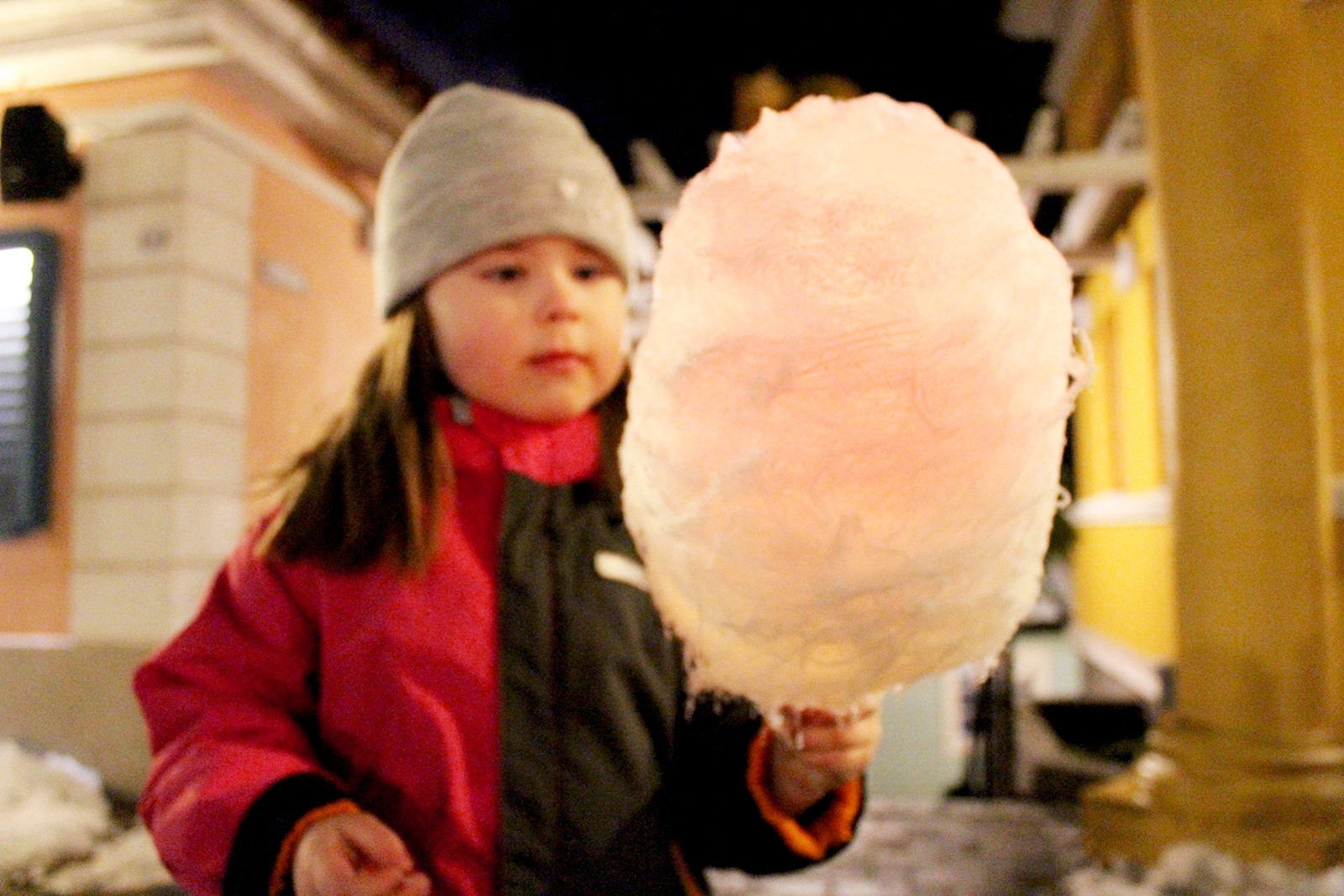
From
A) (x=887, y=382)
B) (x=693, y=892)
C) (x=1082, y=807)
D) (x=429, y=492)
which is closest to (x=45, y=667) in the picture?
(x=429, y=492)

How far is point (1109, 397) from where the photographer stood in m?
5.10

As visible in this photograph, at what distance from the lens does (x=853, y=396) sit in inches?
21.7

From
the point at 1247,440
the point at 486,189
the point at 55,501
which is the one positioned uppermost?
the point at 486,189

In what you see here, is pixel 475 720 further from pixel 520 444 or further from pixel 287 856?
pixel 520 444

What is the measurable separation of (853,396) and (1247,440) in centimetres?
208

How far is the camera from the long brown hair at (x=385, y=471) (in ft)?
3.30

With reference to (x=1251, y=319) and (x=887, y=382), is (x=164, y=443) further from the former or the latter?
(x=1251, y=319)

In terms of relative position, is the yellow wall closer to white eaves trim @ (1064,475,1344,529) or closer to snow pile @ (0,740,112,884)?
white eaves trim @ (1064,475,1344,529)

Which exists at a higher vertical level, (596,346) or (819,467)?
(596,346)

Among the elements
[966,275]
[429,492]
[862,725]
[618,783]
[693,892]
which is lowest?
[693,892]

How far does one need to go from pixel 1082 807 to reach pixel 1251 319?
4.73 feet

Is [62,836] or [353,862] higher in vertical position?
[353,862]

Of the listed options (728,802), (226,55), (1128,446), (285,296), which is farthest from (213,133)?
(1128,446)

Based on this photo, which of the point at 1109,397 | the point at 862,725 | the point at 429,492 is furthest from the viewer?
the point at 1109,397
